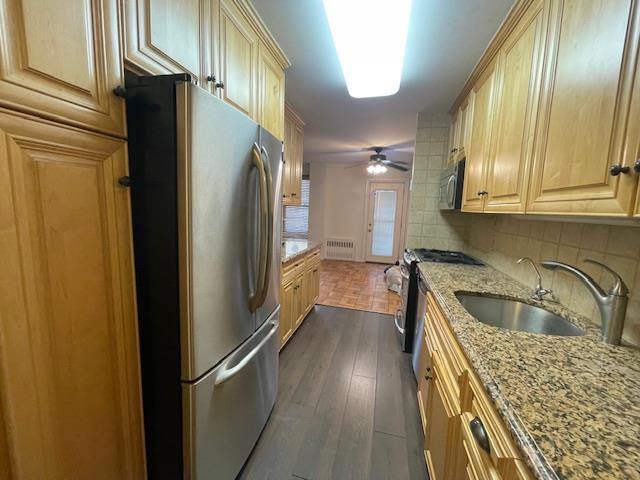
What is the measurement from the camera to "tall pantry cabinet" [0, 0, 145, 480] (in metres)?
0.59

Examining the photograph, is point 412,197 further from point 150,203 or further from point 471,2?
point 150,203

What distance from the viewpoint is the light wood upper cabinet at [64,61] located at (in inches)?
22.6

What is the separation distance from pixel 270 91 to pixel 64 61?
4.42 ft

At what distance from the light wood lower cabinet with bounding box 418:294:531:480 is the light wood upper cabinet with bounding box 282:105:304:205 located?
1.88 m

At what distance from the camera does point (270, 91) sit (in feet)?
6.03

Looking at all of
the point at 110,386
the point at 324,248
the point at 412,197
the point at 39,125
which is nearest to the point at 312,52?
the point at 39,125

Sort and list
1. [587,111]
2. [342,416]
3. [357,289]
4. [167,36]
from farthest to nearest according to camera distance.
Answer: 1. [357,289]
2. [342,416]
3. [167,36]
4. [587,111]

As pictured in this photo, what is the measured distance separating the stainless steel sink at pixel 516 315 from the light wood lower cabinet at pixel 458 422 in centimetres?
24

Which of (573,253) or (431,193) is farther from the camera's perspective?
(431,193)

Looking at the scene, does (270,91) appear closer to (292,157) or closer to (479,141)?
(292,157)

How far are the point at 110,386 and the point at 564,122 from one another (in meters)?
1.83

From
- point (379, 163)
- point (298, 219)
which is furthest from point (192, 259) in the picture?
point (298, 219)

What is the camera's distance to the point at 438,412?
1146 mm

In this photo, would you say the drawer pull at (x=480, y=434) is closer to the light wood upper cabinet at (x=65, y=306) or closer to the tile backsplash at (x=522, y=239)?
the tile backsplash at (x=522, y=239)
